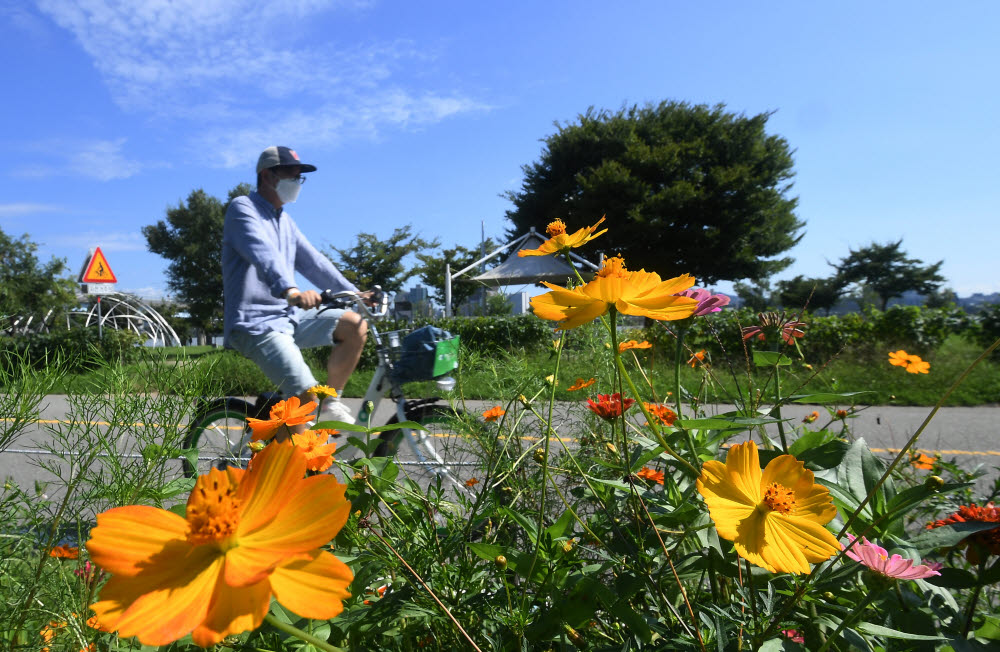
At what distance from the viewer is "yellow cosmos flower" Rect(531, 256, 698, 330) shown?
550 millimetres

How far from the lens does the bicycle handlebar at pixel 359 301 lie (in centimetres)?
271

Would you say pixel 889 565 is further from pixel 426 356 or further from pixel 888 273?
pixel 888 273

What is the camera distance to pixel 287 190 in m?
2.95

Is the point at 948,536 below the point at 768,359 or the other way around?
below

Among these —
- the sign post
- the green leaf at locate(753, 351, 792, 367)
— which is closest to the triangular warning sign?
the sign post

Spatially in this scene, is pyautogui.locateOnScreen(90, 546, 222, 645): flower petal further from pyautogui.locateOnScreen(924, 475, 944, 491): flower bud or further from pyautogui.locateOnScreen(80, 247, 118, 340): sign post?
pyautogui.locateOnScreen(80, 247, 118, 340): sign post

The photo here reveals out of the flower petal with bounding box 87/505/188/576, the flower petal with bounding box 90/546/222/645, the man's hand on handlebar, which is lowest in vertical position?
the flower petal with bounding box 90/546/222/645

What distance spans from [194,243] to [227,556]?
1171 inches

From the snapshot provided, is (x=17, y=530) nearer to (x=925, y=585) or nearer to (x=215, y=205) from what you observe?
(x=925, y=585)

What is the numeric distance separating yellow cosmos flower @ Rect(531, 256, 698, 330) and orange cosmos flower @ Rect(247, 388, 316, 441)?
0.35 m

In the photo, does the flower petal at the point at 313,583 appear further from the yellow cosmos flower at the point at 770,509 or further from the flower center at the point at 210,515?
the yellow cosmos flower at the point at 770,509

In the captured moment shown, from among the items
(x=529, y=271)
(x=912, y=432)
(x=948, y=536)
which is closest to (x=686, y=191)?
(x=529, y=271)

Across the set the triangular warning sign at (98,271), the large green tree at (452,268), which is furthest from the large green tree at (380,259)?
the triangular warning sign at (98,271)

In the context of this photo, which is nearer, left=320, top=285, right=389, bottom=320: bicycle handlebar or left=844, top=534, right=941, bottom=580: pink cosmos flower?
left=844, top=534, right=941, bottom=580: pink cosmos flower
